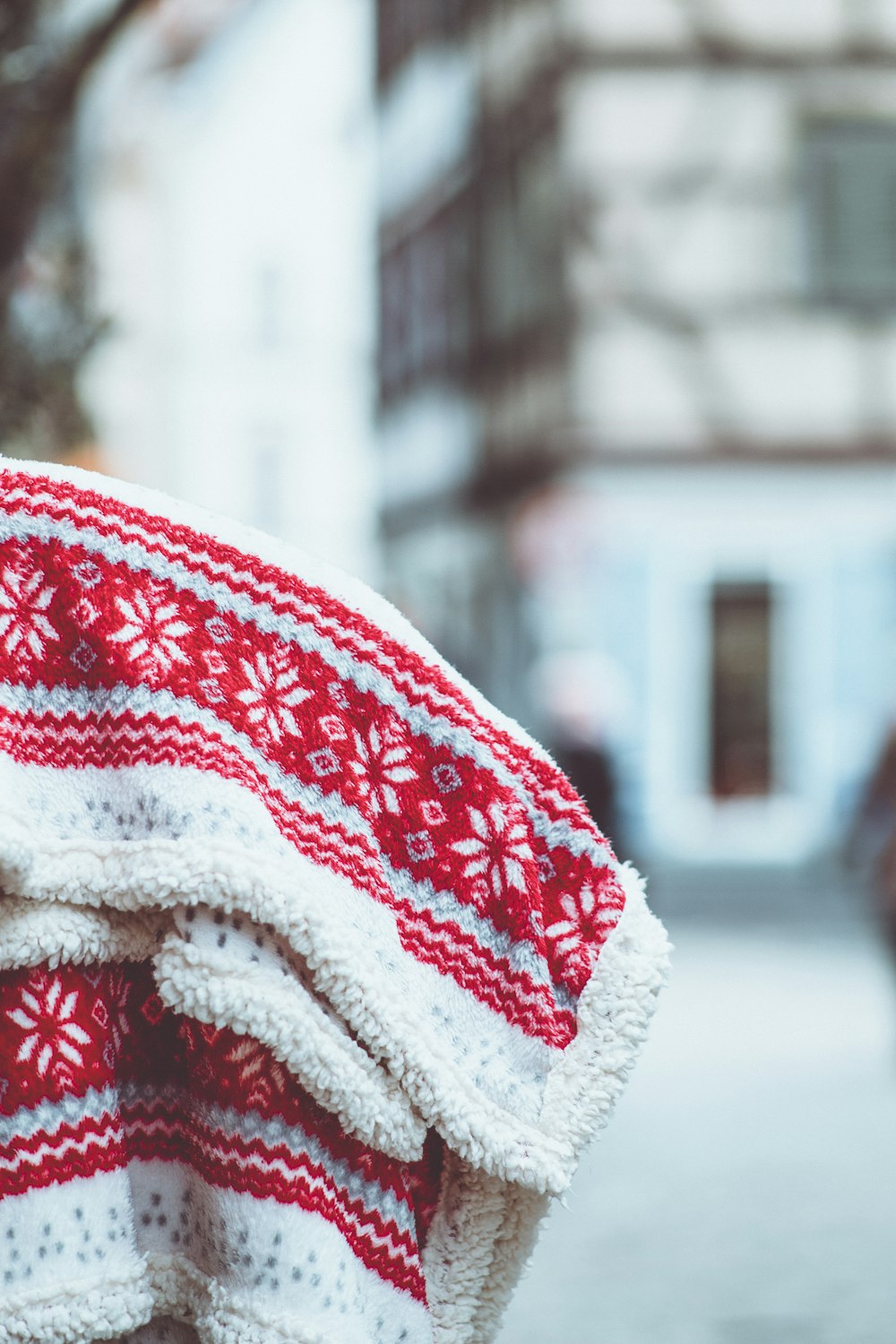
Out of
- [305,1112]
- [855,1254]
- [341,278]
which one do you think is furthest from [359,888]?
[341,278]

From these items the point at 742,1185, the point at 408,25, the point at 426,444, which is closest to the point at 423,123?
the point at 408,25

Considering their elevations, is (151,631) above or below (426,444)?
below

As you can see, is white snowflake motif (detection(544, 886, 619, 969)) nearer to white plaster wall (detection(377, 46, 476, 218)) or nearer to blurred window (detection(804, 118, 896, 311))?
blurred window (detection(804, 118, 896, 311))

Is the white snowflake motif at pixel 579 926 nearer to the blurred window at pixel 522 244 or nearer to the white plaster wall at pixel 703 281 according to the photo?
the white plaster wall at pixel 703 281

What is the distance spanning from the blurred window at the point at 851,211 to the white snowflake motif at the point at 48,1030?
50.5 feet

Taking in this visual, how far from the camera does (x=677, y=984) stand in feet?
33.5

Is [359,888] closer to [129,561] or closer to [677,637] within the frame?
[129,561]

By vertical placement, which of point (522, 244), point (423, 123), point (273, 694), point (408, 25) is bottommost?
point (273, 694)

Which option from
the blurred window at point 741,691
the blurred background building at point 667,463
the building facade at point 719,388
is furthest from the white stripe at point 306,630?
the blurred window at point 741,691

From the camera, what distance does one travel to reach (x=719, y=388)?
16156mm

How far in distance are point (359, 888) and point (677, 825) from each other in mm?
15058

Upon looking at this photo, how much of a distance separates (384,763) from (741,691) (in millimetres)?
15145

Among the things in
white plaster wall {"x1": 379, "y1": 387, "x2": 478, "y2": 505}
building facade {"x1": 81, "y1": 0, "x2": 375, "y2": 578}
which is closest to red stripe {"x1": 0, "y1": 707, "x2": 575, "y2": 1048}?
white plaster wall {"x1": 379, "y1": 387, "x2": 478, "y2": 505}

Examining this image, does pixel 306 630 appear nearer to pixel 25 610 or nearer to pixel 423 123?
pixel 25 610
